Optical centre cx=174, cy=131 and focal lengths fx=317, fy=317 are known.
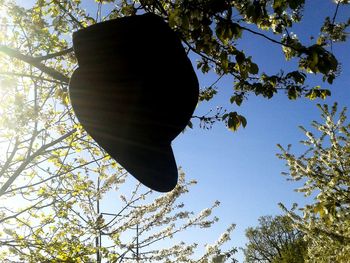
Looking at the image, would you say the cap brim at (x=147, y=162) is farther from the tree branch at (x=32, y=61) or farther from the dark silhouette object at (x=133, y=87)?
the tree branch at (x=32, y=61)

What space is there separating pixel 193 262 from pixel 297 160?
4.99 m

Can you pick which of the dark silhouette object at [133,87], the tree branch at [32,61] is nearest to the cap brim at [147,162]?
the dark silhouette object at [133,87]

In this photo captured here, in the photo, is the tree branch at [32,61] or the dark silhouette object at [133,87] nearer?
the dark silhouette object at [133,87]

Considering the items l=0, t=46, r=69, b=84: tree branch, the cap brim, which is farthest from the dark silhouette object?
l=0, t=46, r=69, b=84: tree branch

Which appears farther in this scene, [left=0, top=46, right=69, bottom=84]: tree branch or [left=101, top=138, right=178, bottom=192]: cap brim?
[left=0, top=46, right=69, bottom=84]: tree branch

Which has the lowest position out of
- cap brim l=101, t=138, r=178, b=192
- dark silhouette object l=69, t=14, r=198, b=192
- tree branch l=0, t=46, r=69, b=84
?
cap brim l=101, t=138, r=178, b=192

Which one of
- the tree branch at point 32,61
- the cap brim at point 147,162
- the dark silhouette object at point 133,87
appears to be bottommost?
the cap brim at point 147,162

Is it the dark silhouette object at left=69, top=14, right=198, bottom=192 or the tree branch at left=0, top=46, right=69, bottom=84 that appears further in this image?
the tree branch at left=0, top=46, right=69, bottom=84

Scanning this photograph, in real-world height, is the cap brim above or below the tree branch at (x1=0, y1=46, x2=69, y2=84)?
below

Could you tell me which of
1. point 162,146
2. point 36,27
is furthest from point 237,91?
point 36,27

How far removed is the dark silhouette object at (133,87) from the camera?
0.83m

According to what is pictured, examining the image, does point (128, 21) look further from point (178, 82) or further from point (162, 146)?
point (162, 146)

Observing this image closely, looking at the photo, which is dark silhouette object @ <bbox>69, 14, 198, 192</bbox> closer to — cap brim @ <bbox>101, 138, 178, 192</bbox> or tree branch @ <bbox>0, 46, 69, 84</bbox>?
cap brim @ <bbox>101, 138, 178, 192</bbox>

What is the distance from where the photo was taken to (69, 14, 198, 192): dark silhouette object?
2.72ft
